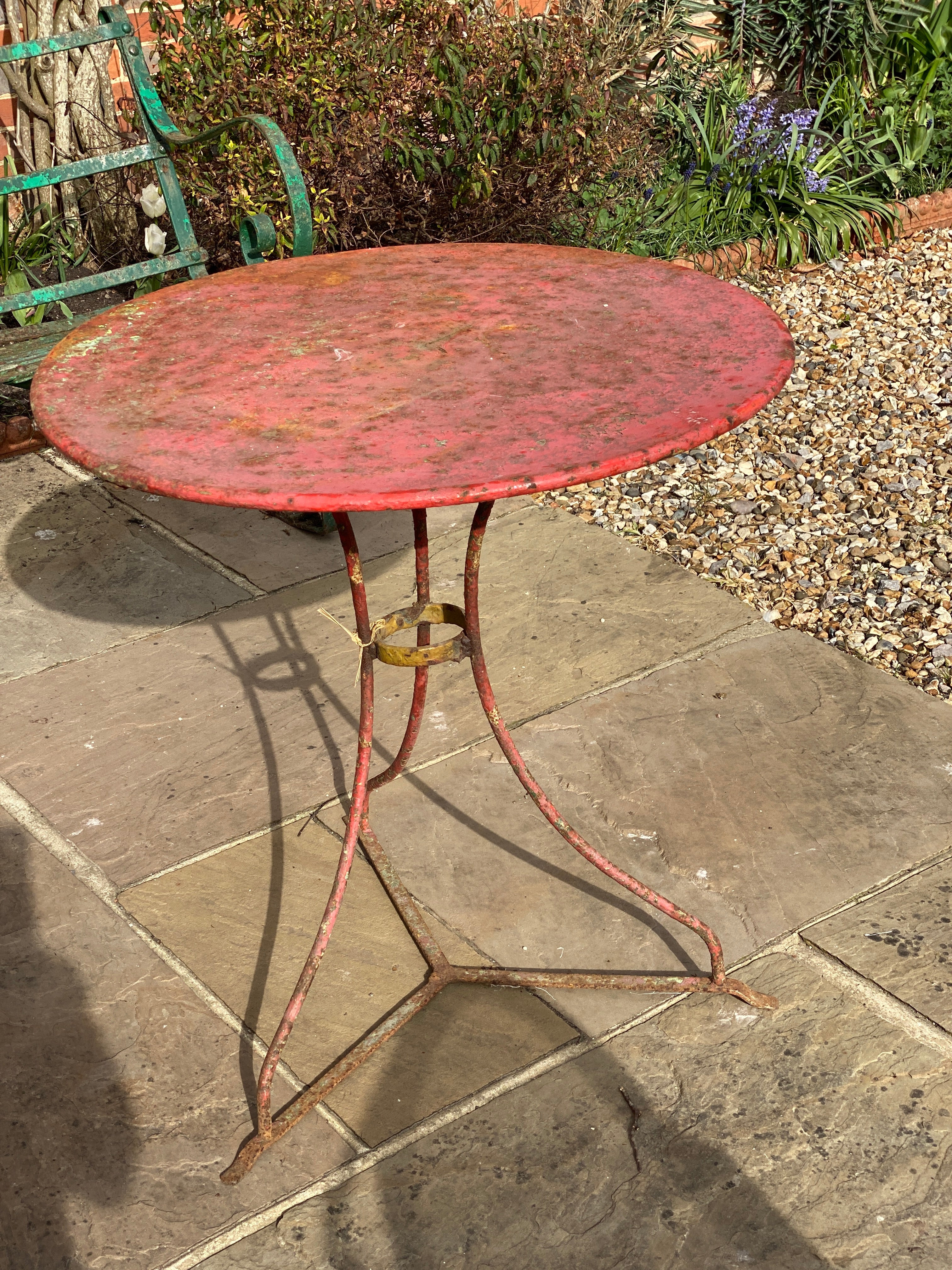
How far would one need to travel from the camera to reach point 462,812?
259 cm

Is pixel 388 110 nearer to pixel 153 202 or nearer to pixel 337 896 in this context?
pixel 153 202

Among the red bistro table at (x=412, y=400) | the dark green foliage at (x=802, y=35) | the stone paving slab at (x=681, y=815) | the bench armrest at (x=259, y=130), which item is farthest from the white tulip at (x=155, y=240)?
the dark green foliage at (x=802, y=35)

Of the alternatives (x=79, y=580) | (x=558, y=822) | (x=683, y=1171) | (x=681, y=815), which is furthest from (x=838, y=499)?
(x=683, y=1171)

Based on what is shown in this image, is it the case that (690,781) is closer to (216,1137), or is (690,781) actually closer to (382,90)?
(216,1137)

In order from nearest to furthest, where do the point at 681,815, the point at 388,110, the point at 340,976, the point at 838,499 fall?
1. the point at 340,976
2. the point at 681,815
3. the point at 838,499
4. the point at 388,110

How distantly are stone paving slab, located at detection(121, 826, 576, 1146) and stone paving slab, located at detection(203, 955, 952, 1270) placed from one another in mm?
91

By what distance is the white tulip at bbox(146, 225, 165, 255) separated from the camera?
12.4ft

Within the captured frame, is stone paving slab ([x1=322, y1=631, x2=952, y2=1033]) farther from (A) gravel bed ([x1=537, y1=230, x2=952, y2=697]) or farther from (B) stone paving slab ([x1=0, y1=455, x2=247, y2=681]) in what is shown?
(B) stone paving slab ([x1=0, y1=455, x2=247, y2=681])

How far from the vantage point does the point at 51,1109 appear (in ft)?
6.51

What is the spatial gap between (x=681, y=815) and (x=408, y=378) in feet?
3.63

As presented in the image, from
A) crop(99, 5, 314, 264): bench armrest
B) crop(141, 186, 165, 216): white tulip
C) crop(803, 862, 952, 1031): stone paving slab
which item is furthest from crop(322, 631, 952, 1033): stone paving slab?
crop(141, 186, 165, 216): white tulip

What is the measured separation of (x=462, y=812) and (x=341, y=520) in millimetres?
837

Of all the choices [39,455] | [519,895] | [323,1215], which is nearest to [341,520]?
[519,895]

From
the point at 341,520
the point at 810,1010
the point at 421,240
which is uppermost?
the point at 341,520
